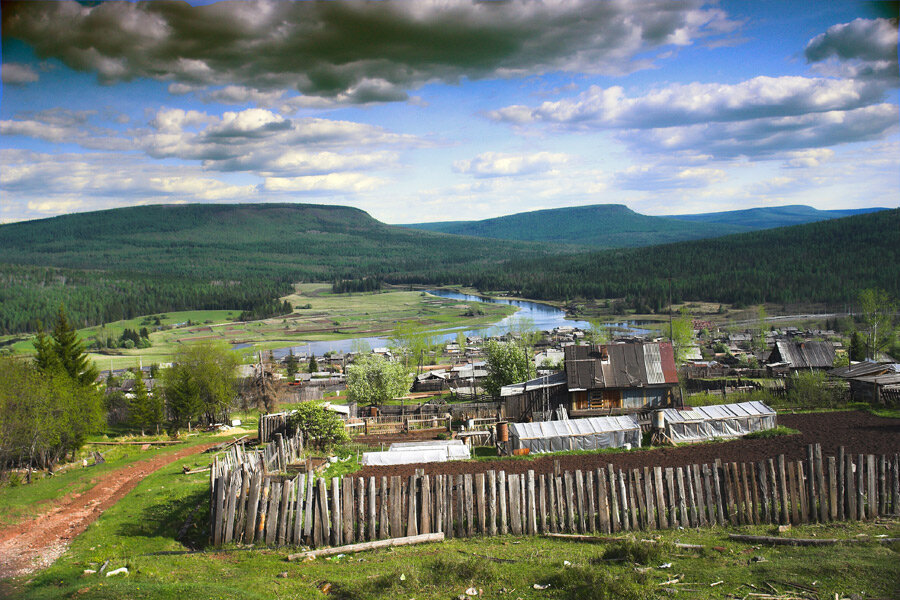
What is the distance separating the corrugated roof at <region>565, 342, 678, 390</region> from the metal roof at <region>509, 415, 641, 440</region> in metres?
6.35

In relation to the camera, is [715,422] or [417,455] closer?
[417,455]

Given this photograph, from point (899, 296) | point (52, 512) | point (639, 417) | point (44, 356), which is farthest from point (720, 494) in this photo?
point (899, 296)

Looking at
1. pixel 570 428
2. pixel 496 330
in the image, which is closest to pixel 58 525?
pixel 570 428

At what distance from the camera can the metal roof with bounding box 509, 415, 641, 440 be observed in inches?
819

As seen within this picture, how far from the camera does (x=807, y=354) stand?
4225 centimetres

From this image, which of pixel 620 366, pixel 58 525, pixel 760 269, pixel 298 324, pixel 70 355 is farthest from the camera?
pixel 298 324

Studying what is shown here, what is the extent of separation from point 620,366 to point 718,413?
6.85 metres

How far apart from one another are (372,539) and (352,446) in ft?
40.1

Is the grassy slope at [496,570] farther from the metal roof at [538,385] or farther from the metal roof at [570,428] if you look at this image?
the metal roof at [538,385]

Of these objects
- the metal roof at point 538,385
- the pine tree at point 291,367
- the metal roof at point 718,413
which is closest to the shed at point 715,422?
the metal roof at point 718,413

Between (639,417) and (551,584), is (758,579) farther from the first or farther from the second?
(639,417)

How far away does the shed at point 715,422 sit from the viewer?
70.7ft

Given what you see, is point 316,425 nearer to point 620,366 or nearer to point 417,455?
point 417,455

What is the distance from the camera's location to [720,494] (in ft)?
37.9
